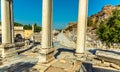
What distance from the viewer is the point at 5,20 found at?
14.4 metres

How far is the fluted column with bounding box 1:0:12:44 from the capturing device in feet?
46.7

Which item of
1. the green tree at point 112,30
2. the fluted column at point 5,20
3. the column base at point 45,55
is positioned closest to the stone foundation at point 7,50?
the fluted column at point 5,20

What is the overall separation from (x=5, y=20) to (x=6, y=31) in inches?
46.8

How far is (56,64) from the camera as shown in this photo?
1212cm

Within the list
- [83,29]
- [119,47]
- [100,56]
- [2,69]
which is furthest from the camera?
[119,47]

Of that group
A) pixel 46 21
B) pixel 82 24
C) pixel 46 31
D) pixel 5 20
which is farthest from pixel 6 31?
pixel 82 24

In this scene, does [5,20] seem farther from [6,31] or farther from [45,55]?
[45,55]

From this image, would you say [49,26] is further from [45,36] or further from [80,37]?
[80,37]

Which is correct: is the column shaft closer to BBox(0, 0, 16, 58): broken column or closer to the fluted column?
BBox(0, 0, 16, 58): broken column

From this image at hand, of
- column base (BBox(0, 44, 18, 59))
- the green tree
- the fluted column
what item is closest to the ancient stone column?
the green tree

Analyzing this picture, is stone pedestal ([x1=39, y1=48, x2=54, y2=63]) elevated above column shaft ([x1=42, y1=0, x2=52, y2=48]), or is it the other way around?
column shaft ([x1=42, y1=0, x2=52, y2=48])

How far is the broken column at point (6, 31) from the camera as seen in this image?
14074mm

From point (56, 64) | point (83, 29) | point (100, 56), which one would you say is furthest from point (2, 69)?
point (100, 56)

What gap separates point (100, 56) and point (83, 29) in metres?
4.05
